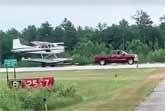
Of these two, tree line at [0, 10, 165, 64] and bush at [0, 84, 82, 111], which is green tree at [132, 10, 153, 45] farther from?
bush at [0, 84, 82, 111]

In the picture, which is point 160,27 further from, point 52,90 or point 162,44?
point 52,90

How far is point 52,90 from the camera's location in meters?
27.1

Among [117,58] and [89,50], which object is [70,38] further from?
[117,58]

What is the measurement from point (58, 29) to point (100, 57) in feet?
139

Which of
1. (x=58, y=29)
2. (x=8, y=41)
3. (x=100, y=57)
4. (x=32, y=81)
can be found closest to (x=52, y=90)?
(x=32, y=81)

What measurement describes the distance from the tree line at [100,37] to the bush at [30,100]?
176 feet

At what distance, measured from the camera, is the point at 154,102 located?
80.1ft

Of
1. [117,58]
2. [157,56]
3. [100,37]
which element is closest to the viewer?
[117,58]

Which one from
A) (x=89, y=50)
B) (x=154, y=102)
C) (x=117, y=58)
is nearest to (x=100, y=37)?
(x=89, y=50)

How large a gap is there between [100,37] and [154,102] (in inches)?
3225

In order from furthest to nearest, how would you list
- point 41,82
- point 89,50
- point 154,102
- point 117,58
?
1. point 89,50
2. point 117,58
3. point 154,102
4. point 41,82

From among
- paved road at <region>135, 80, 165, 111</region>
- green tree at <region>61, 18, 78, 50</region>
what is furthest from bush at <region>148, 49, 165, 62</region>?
paved road at <region>135, 80, 165, 111</region>

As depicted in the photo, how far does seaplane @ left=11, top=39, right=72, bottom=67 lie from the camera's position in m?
79.4

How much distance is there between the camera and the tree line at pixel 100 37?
91.4 meters
